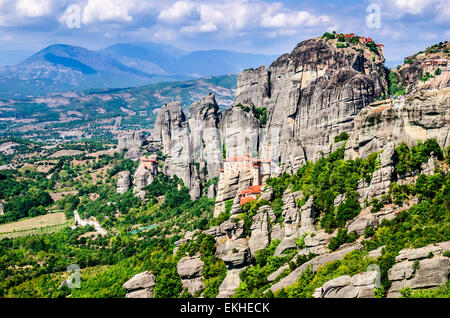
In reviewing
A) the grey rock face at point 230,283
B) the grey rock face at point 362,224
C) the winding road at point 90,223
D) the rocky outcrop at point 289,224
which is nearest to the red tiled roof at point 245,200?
the rocky outcrop at point 289,224

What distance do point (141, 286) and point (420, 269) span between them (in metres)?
20.6

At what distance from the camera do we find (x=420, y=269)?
2250cm

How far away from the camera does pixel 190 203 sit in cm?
6688

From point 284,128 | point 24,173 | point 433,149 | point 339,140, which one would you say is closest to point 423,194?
point 433,149

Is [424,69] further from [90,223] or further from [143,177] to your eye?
[90,223]

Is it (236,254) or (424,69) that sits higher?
(424,69)

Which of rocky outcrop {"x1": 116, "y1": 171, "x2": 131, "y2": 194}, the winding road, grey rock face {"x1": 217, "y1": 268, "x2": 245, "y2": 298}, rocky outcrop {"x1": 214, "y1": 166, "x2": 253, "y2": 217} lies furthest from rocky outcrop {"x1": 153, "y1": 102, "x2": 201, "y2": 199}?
grey rock face {"x1": 217, "y1": 268, "x2": 245, "y2": 298}

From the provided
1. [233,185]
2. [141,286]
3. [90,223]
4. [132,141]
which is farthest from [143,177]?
[141,286]

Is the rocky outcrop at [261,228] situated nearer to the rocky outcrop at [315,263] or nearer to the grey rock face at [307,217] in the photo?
the grey rock face at [307,217]

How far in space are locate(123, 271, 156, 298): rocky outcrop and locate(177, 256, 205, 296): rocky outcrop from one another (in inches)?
89.7

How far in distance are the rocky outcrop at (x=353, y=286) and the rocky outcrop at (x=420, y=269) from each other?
33.9 inches

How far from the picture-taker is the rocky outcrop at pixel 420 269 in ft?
71.8

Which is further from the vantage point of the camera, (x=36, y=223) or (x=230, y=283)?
(x=36, y=223)

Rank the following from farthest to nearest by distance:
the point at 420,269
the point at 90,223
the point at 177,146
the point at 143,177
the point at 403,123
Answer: the point at 177,146 → the point at 143,177 → the point at 90,223 → the point at 403,123 → the point at 420,269
